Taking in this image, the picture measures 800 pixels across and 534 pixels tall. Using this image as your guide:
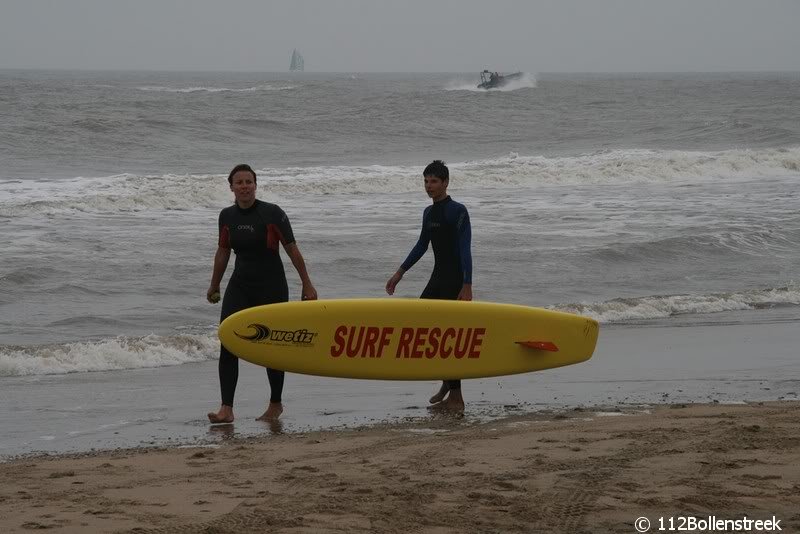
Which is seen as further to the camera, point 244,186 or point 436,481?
point 244,186

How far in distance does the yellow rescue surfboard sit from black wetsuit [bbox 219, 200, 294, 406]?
115 mm

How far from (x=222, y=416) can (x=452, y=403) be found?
4.47 ft

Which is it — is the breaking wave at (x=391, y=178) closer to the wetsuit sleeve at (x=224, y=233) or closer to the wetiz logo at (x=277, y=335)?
the wetsuit sleeve at (x=224, y=233)

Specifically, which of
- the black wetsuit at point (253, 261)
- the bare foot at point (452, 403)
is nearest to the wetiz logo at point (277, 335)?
the black wetsuit at point (253, 261)

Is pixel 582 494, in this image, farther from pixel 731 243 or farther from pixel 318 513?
pixel 731 243

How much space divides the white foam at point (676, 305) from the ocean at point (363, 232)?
0.03m

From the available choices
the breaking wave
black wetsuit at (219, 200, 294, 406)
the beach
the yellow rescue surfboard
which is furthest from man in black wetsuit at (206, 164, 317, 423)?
the breaking wave

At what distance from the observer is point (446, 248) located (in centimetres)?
637

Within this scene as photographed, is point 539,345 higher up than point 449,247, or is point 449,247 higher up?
point 449,247

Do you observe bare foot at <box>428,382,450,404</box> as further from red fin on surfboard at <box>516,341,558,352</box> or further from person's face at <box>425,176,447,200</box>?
person's face at <box>425,176,447,200</box>

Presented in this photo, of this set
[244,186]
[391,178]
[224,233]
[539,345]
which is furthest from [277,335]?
[391,178]

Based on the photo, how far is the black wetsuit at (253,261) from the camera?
229 inches

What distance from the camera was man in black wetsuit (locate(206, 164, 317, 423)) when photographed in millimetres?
5809

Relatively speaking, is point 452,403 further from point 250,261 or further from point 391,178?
point 391,178
